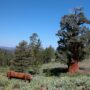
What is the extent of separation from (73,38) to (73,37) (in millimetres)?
277

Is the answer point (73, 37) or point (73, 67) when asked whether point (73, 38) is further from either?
point (73, 67)

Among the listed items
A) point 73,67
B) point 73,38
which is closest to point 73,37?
point 73,38

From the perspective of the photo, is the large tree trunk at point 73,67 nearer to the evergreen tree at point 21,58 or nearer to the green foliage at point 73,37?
the green foliage at point 73,37

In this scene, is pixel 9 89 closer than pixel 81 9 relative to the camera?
Yes

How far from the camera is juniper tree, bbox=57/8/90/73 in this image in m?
49.7

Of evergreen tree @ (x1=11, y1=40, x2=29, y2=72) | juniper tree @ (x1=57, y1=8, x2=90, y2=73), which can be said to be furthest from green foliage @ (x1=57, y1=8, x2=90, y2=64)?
evergreen tree @ (x1=11, y1=40, x2=29, y2=72)

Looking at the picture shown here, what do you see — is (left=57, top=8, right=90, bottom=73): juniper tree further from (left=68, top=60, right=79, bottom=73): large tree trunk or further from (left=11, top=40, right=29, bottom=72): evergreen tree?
(left=11, top=40, right=29, bottom=72): evergreen tree

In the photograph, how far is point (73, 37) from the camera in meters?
49.5

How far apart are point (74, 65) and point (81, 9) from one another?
1157 cm

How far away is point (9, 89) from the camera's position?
45.5 ft

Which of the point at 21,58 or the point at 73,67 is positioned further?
the point at 73,67

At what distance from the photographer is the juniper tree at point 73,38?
4972 centimetres

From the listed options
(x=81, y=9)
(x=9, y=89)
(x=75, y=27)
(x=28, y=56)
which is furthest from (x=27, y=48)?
(x=9, y=89)

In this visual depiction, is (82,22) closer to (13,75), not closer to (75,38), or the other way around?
(75,38)
